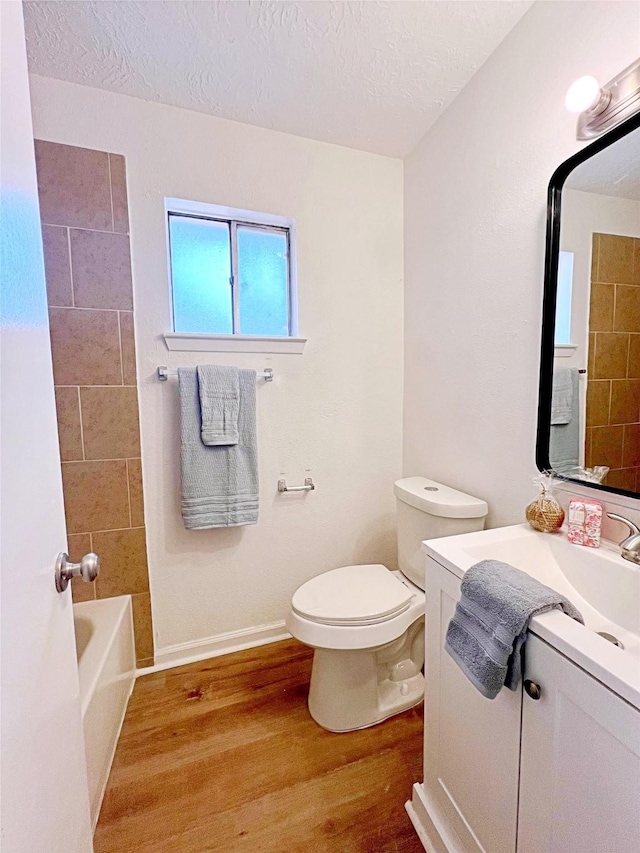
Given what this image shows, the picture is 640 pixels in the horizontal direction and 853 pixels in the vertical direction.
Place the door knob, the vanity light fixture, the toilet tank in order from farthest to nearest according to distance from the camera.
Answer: the toilet tank < the vanity light fixture < the door knob

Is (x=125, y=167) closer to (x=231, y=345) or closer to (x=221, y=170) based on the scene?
(x=221, y=170)

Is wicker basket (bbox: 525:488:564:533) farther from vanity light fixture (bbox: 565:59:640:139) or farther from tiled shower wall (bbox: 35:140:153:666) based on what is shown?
tiled shower wall (bbox: 35:140:153:666)

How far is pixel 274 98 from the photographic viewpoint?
149 centimetres

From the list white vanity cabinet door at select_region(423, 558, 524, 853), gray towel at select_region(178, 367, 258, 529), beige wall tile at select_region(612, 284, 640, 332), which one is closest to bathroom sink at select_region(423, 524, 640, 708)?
white vanity cabinet door at select_region(423, 558, 524, 853)

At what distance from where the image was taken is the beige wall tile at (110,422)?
59.8 inches

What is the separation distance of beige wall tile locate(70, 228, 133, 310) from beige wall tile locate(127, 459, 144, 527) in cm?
64

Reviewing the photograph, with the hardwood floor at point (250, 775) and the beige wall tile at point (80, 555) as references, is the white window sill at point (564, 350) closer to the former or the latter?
the hardwood floor at point (250, 775)

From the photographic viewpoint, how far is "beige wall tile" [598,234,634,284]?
0.95 metres

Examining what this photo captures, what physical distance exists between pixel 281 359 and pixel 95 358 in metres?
0.75

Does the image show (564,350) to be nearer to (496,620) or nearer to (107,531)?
(496,620)

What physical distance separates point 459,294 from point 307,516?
122 cm

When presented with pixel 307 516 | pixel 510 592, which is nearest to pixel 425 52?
pixel 510 592

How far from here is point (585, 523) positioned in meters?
1.01

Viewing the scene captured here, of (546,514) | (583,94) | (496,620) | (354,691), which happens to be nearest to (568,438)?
(546,514)
